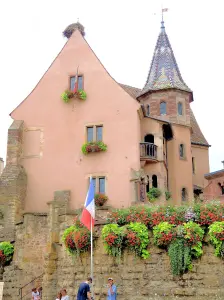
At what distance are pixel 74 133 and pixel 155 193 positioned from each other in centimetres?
665

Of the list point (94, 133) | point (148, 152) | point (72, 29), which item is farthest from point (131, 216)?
point (72, 29)

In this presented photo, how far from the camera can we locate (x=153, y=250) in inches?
706

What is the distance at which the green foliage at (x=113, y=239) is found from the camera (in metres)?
18.2

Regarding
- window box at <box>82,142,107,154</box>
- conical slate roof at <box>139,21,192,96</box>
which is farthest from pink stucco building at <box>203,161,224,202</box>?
window box at <box>82,142,107,154</box>

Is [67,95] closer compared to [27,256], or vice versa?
[27,256]

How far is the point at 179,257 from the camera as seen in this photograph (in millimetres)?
17109

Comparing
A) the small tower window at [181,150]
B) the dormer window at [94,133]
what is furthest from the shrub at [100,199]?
the small tower window at [181,150]

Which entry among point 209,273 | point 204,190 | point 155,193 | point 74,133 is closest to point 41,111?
point 74,133

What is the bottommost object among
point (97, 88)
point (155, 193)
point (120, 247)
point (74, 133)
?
point (120, 247)

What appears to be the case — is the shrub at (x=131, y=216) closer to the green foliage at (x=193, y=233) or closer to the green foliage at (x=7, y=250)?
the green foliage at (x=193, y=233)

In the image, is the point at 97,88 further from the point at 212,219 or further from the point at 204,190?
the point at 212,219

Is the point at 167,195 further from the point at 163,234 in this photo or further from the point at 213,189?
the point at 163,234

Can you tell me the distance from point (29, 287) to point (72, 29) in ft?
65.1

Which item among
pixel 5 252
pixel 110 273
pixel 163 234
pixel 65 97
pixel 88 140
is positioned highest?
pixel 65 97
